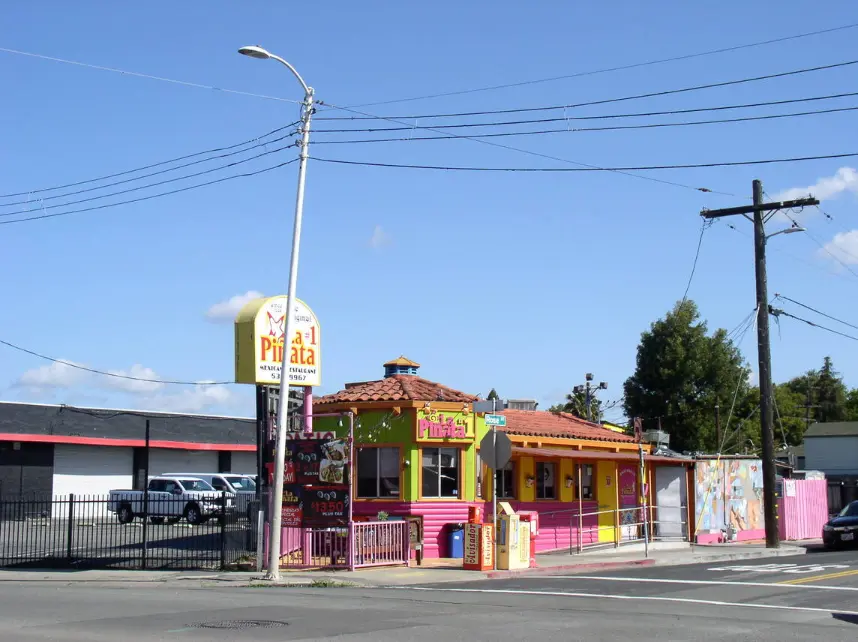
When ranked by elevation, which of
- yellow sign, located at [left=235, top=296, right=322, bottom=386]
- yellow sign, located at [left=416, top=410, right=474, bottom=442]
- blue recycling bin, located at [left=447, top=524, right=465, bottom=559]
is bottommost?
blue recycling bin, located at [left=447, top=524, right=465, bottom=559]

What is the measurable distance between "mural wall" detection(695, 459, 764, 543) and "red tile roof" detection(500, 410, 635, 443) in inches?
136

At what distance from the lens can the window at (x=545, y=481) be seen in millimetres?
27641

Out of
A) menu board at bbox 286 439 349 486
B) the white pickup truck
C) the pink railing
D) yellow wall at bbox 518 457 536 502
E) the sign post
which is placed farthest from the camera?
the white pickup truck

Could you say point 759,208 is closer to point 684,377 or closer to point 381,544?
point 381,544

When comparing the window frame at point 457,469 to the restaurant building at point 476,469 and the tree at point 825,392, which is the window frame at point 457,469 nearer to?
the restaurant building at point 476,469

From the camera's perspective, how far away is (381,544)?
21.9m

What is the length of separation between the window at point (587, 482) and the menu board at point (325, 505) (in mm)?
9650

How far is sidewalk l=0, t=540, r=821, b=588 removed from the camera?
19.5m

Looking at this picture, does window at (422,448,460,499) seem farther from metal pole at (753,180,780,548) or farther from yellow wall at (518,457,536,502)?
metal pole at (753,180,780,548)

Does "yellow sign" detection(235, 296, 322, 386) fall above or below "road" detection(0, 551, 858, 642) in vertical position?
above

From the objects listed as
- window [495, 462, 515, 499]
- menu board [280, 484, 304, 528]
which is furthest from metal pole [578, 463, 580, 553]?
menu board [280, 484, 304, 528]

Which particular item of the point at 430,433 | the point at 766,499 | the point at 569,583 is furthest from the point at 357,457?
the point at 766,499

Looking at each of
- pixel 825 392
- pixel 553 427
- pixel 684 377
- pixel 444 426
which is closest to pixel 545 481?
pixel 553 427

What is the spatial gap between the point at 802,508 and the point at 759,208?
11.9 m
